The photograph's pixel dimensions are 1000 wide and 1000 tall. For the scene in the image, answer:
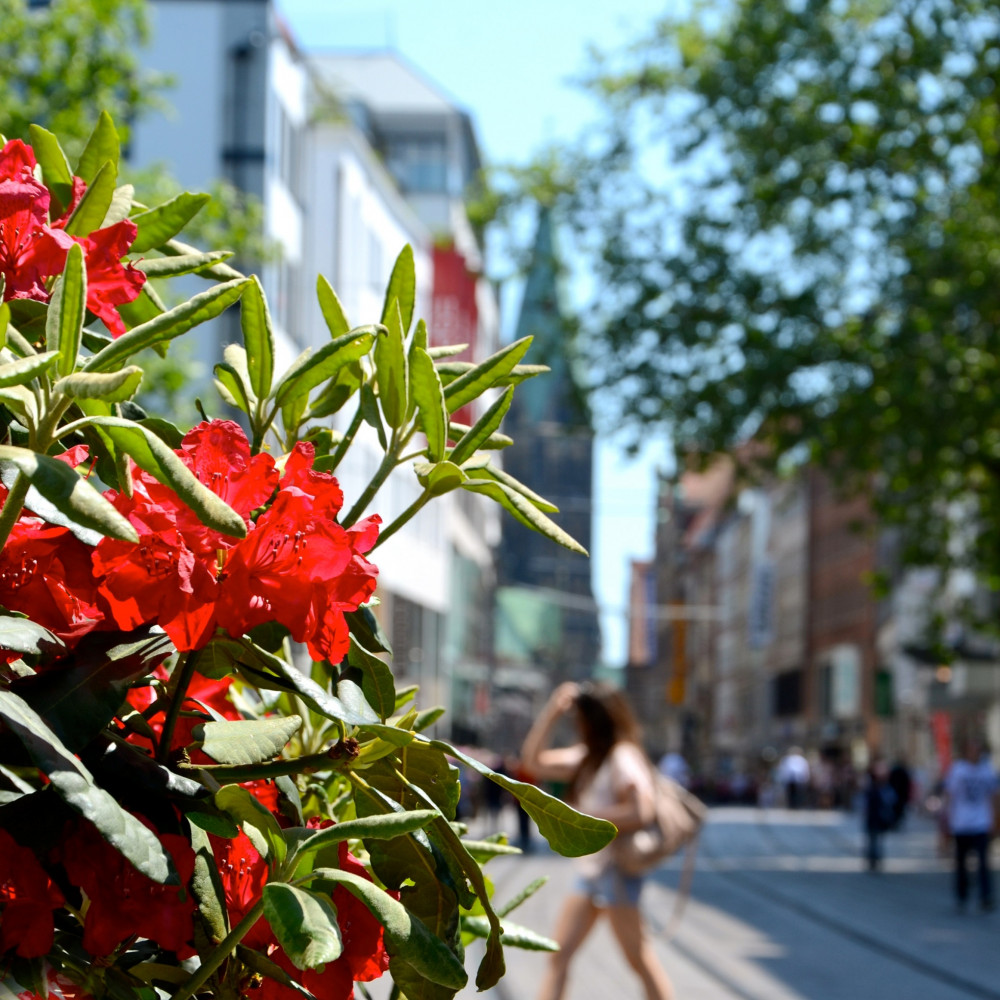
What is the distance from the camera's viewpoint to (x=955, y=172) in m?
21.6

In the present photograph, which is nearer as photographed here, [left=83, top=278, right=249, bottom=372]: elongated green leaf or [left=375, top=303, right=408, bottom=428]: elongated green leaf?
[left=83, top=278, right=249, bottom=372]: elongated green leaf

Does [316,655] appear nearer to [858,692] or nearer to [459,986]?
[459,986]

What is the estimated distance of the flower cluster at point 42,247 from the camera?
1335 millimetres

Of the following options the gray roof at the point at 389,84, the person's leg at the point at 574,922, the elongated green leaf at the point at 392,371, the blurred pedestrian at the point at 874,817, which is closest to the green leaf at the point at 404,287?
the elongated green leaf at the point at 392,371

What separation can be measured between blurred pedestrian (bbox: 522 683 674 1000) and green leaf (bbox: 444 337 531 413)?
240 inches

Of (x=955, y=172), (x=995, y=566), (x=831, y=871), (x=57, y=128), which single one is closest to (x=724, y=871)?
(x=831, y=871)

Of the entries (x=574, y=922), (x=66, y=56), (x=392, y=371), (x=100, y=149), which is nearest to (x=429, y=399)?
(x=392, y=371)

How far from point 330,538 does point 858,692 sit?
77275 mm

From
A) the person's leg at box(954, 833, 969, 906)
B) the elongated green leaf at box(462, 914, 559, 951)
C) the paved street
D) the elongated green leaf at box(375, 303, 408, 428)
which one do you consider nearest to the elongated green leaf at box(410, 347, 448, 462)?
the elongated green leaf at box(375, 303, 408, 428)

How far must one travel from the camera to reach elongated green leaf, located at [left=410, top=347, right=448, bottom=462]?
1.39m

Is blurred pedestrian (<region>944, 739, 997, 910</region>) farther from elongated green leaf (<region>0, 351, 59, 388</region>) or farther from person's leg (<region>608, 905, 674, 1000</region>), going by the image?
elongated green leaf (<region>0, 351, 59, 388</region>)

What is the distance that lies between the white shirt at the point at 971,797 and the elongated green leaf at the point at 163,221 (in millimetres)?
17011

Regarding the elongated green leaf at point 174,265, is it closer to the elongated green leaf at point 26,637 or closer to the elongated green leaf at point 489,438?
the elongated green leaf at point 489,438

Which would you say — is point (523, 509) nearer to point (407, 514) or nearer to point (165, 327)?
point (407, 514)
